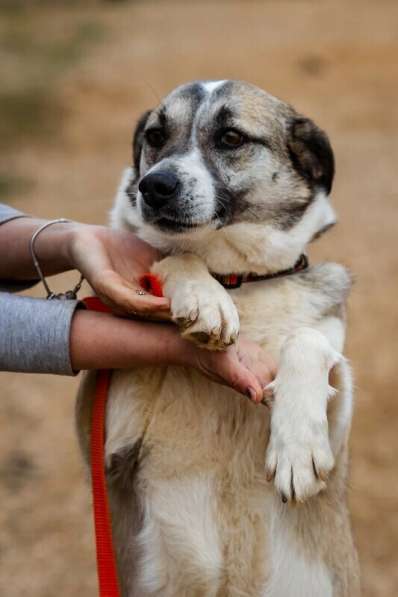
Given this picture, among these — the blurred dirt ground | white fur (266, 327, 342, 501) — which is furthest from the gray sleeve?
the blurred dirt ground

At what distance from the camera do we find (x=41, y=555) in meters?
3.78

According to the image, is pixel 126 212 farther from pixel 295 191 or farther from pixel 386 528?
A: pixel 386 528

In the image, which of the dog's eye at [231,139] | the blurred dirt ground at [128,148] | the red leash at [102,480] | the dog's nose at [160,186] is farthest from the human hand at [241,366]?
the blurred dirt ground at [128,148]

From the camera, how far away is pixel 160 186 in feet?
7.88

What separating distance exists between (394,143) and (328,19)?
666cm

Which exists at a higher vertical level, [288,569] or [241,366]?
[241,366]

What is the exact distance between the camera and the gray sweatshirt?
2248 mm

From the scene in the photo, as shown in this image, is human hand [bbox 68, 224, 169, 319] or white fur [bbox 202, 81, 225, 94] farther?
white fur [bbox 202, 81, 225, 94]

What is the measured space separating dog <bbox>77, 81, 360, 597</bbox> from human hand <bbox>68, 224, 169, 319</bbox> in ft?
0.21

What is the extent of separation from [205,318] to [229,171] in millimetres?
669

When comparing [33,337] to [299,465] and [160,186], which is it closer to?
[160,186]

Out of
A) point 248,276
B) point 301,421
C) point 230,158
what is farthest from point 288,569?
point 230,158

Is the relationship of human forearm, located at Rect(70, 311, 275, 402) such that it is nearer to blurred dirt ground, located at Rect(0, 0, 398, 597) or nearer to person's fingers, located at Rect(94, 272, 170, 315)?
person's fingers, located at Rect(94, 272, 170, 315)

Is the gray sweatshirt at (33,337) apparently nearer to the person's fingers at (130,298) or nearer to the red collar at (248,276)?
the person's fingers at (130,298)
